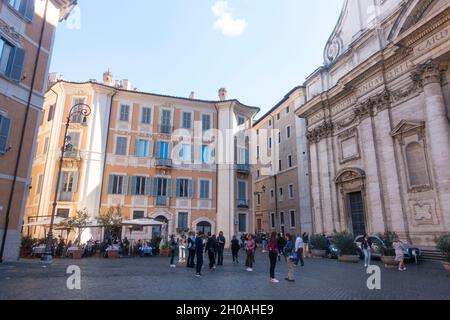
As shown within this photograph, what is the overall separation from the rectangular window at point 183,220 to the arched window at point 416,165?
17.9 meters

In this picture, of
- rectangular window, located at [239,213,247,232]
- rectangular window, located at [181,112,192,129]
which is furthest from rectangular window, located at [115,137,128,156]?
rectangular window, located at [239,213,247,232]

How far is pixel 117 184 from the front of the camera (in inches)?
1051

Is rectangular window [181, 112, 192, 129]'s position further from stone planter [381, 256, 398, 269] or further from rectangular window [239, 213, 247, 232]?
stone planter [381, 256, 398, 269]

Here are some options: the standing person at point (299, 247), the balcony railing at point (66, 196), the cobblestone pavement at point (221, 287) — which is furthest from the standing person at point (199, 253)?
the balcony railing at point (66, 196)

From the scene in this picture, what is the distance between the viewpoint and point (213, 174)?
29.3 meters

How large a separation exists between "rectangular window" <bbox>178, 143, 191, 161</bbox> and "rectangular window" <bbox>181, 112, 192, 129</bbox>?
6.32 feet

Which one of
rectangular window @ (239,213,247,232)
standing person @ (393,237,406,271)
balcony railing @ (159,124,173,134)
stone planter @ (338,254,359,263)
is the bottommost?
stone planter @ (338,254,359,263)

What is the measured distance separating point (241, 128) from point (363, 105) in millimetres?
12457

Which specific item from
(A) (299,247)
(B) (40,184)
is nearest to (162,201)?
(B) (40,184)

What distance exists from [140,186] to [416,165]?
21113mm

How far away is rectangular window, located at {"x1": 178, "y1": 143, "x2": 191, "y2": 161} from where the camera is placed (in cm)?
2886
